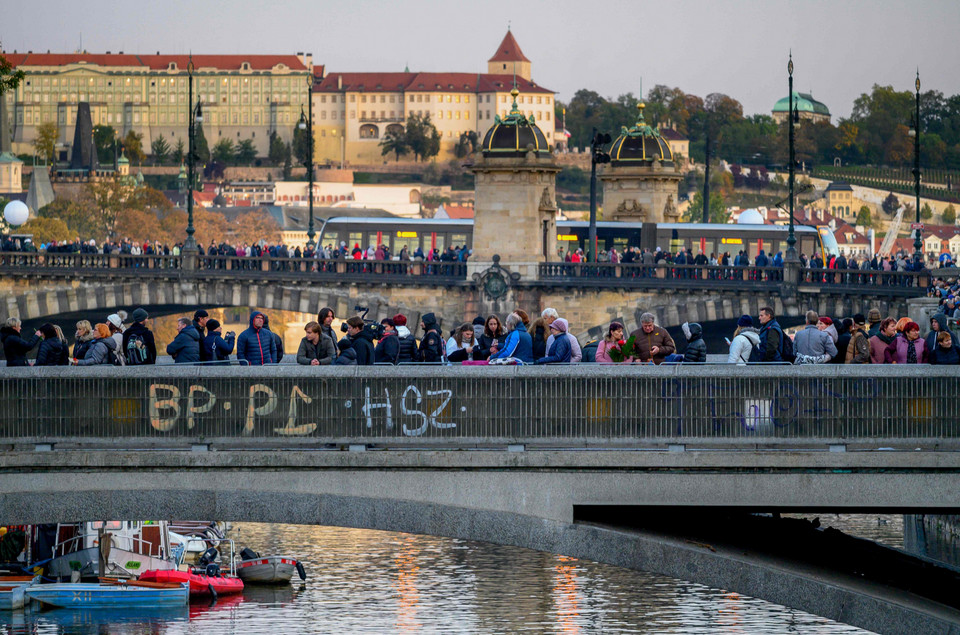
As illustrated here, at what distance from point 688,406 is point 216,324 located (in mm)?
5576

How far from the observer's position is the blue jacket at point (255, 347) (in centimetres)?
1905

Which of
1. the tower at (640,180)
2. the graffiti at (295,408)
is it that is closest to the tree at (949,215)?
the tower at (640,180)

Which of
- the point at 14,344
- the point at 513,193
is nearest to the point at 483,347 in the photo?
the point at 14,344

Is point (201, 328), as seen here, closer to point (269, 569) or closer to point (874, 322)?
point (874, 322)

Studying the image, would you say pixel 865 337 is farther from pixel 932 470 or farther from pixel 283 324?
pixel 283 324

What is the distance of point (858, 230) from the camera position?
176625 millimetres

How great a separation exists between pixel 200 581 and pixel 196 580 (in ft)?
0.28

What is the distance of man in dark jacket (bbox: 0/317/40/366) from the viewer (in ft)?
60.9

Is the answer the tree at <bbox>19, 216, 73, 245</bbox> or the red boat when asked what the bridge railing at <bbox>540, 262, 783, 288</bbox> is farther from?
the tree at <bbox>19, 216, 73, 245</bbox>

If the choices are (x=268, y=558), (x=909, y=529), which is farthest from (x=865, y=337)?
(x=268, y=558)

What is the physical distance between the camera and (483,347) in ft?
65.7

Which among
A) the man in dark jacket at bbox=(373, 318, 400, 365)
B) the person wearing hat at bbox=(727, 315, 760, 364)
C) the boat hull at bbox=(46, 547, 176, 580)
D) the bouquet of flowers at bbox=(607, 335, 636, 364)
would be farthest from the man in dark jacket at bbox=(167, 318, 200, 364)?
the boat hull at bbox=(46, 547, 176, 580)

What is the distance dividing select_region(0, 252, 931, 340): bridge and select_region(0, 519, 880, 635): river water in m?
13.4

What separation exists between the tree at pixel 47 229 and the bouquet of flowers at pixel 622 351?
105363 mm
